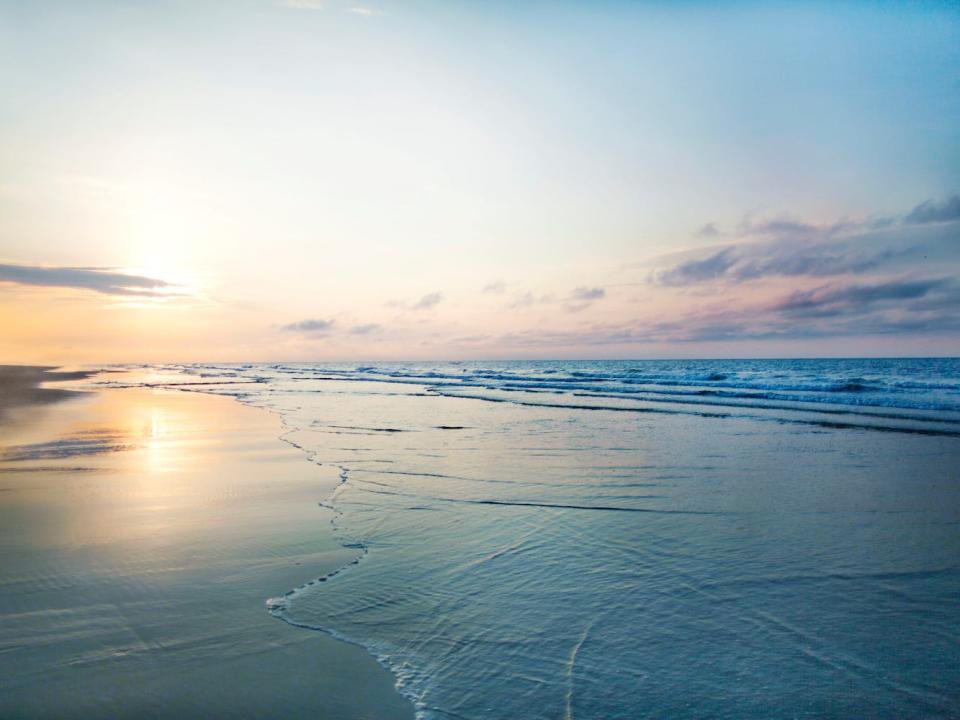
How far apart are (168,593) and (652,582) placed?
402cm

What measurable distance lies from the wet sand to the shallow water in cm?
36

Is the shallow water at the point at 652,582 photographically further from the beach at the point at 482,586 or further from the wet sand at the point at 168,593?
the wet sand at the point at 168,593

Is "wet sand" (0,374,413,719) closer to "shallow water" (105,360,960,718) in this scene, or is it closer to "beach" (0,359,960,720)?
"beach" (0,359,960,720)

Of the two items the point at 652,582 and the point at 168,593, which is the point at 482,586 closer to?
the point at 652,582

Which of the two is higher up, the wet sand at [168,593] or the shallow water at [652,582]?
the wet sand at [168,593]

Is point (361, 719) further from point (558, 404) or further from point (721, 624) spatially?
point (558, 404)

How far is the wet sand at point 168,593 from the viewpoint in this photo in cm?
317

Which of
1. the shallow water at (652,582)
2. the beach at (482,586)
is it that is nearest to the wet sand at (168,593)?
the beach at (482,586)

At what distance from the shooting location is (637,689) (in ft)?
10.4

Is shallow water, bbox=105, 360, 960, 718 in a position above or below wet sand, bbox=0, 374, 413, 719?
below

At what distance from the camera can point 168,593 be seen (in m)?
4.57

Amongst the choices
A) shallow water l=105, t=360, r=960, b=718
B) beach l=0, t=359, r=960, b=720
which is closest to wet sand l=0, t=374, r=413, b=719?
beach l=0, t=359, r=960, b=720

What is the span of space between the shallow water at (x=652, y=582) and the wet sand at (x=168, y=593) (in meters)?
0.36

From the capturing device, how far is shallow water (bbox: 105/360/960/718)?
3211 mm
